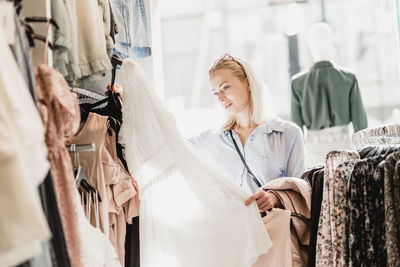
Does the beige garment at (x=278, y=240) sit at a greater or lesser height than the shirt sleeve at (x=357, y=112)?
lesser

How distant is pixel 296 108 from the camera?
352 cm

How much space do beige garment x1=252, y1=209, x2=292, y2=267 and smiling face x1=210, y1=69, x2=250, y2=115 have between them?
0.79 meters

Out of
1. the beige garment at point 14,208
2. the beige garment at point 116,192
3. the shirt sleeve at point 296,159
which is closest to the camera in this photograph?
the beige garment at point 14,208

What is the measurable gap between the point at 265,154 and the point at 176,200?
0.69m

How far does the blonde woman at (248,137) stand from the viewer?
2.39m

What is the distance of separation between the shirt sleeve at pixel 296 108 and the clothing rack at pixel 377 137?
1439 mm

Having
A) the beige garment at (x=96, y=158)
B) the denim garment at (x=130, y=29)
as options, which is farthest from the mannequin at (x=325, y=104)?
the beige garment at (x=96, y=158)

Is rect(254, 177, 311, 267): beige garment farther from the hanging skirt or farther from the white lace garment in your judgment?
the hanging skirt

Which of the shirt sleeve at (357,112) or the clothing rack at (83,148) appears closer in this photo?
the clothing rack at (83,148)

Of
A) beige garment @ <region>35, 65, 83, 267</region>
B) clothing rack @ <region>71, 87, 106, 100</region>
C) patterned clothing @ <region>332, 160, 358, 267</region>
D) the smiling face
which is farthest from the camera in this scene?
the smiling face

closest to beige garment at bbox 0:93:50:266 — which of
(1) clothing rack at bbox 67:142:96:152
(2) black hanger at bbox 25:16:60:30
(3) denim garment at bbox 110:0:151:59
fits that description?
(2) black hanger at bbox 25:16:60:30

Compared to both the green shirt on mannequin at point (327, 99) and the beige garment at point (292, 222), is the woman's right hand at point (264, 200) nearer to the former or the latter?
the beige garment at point (292, 222)

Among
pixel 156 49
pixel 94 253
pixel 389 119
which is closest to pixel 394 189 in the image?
pixel 94 253

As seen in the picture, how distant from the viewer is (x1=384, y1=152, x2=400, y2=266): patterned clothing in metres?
→ 1.50
